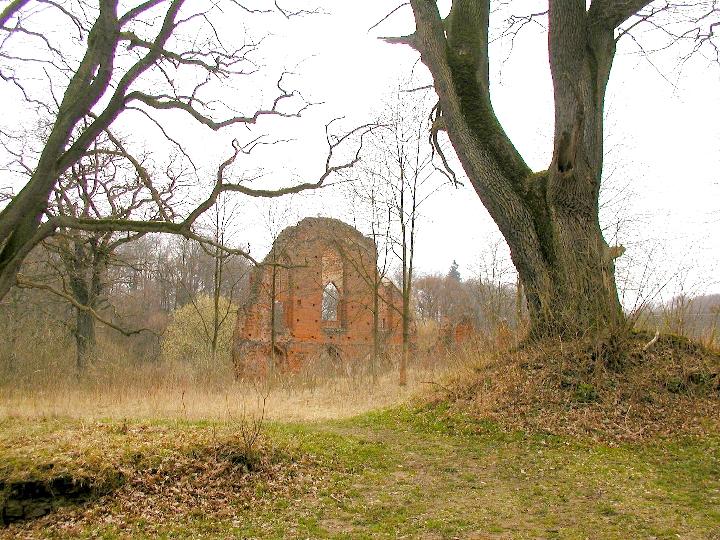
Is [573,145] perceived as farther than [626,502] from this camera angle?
Yes

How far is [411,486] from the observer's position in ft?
20.9

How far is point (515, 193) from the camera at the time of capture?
9.52 m

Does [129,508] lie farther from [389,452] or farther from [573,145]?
[573,145]

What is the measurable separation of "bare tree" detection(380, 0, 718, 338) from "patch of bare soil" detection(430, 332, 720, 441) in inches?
17.9

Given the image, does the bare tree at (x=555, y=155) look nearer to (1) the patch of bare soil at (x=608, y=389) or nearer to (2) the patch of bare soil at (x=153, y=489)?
(1) the patch of bare soil at (x=608, y=389)

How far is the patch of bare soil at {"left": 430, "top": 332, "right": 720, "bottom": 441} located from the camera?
25.6ft

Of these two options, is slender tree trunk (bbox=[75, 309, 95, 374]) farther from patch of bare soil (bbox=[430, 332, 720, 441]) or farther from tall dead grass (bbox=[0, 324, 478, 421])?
patch of bare soil (bbox=[430, 332, 720, 441])

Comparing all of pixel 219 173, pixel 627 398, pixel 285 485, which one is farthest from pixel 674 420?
pixel 219 173

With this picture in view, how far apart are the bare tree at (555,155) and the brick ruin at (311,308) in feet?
52.6

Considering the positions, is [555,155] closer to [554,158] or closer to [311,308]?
[554,158]

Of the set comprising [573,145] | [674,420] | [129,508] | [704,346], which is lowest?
[129,508]

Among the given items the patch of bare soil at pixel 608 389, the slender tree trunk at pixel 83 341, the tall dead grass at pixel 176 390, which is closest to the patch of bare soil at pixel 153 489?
the tall dead grass at pixel 176 390

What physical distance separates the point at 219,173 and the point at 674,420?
6.14 metres

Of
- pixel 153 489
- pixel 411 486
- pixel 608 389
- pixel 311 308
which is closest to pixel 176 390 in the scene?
pixel 153 489
